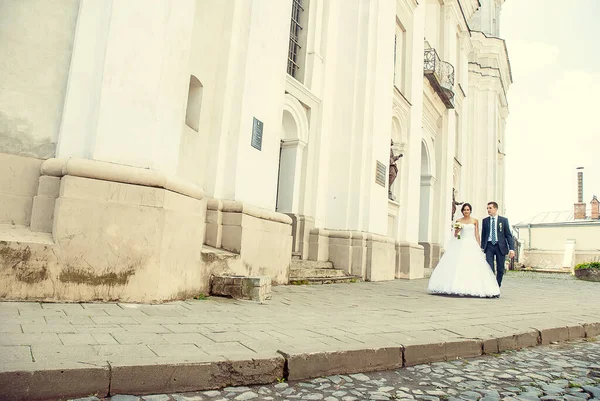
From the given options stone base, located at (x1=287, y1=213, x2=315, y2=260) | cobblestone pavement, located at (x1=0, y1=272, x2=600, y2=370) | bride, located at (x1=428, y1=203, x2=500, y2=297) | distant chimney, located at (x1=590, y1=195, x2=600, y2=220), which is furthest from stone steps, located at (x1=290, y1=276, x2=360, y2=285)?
distant chimney, located at (x1=590, y1=195, x2=600, y2=220)

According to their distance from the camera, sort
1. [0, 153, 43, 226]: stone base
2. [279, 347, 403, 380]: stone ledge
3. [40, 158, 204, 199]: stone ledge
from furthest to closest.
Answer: [0, 153, 43, 226]: stone base, [40, 158, 204, 199]: stone ledge, [279, 347, 403, 380]: stone ledge

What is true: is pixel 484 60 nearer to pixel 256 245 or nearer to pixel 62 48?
pixel 256 245

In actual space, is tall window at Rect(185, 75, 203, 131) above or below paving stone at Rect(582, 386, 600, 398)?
above

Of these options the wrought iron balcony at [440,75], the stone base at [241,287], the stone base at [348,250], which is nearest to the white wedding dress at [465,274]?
the stone base at [348,250]

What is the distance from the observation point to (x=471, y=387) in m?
3.24

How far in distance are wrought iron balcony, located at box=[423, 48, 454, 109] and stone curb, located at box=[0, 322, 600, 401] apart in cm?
1532

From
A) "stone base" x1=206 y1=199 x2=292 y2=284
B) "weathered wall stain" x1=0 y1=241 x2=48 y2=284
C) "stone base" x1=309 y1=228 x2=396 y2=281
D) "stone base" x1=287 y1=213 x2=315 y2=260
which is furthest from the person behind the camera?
"stone base" x1=309 y1=228 x2=396 y2=281

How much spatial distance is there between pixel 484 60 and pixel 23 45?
2936 cm

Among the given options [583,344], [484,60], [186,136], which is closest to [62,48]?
[186,136]

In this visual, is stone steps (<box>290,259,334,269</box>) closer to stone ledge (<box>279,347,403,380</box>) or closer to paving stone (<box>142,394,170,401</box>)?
stone ledge (<box>279,347,403,380</box>)

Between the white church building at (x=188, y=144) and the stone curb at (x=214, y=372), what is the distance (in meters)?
2.35

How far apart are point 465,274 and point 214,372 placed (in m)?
7.37

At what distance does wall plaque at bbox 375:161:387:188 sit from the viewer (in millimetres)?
12134

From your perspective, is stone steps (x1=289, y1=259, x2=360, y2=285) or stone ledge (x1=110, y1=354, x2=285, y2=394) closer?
stone ledge (x1=110, y1=354, x2=285, y2=394)
